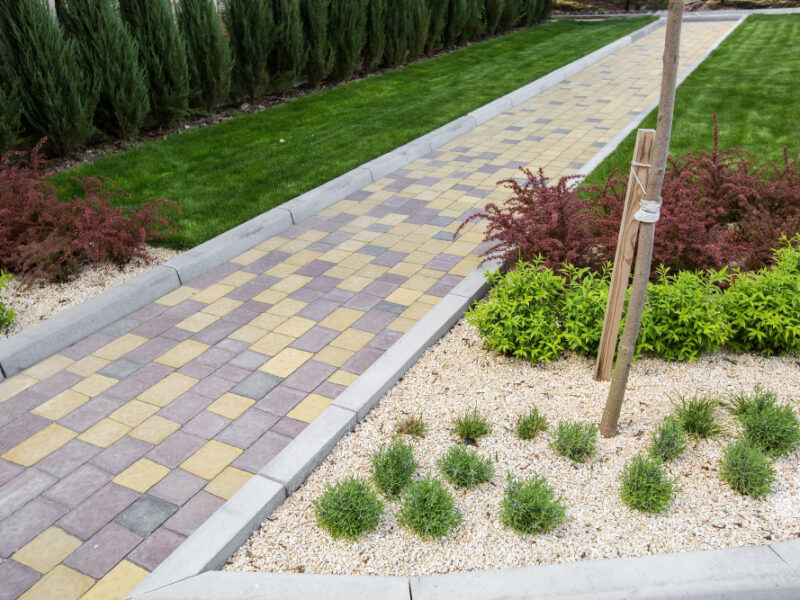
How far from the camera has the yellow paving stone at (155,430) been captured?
3.67 m

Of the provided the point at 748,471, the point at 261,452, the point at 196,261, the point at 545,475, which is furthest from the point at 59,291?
the point at 748,471

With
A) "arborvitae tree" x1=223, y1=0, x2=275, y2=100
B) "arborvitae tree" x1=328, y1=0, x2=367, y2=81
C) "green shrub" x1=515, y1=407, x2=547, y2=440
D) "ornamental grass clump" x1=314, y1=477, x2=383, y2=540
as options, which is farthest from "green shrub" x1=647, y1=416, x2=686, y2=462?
"arborvitae tree" x1=328, y1=0, x2=367, y2=81

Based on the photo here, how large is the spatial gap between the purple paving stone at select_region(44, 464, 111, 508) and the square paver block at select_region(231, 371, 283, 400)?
2.97 ft

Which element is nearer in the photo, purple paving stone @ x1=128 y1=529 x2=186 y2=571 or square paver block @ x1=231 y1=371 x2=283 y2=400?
purple paving stone @ x1=128 y1=529 x2=186 y2=571

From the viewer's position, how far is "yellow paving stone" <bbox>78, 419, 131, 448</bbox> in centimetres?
366

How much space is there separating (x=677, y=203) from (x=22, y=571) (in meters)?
4.52

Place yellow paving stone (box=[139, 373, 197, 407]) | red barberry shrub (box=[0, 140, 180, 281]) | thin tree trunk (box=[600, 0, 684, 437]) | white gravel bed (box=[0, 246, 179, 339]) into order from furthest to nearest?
1. red barberry shrub (box=[0, 140, 180, 281])
2. white gravel bed (box=[0, 246, 179, 339])
3. yellow paving stone (box=[139, 373, 197, 407])
4. thin tree trunk (box=[600, 0, 684, 437])

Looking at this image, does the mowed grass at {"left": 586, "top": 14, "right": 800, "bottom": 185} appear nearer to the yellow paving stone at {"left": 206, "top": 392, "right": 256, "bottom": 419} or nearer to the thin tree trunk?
the thin tree trunk

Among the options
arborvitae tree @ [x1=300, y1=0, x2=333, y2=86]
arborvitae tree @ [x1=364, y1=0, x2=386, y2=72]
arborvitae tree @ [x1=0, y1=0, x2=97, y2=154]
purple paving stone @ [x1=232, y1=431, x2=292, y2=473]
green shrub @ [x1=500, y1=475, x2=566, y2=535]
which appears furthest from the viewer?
arborvitae tree @ [x1=364, y1=0, x2=386, y2=72]

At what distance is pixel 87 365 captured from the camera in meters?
4.38

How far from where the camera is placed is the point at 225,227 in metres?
6.17

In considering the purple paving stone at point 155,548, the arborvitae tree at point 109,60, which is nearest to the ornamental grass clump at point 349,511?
the purple paving stone at point 155,548

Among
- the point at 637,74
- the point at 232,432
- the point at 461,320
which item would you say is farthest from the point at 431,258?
the point at 637,74

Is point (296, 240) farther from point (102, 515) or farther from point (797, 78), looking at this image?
point (797, 78)
